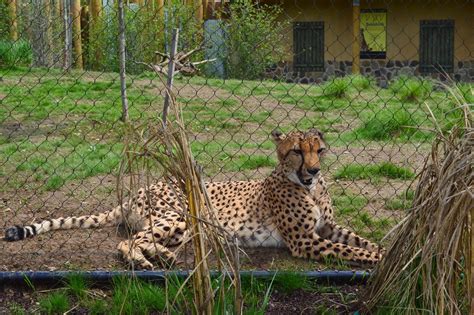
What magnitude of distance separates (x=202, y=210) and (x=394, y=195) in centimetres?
223

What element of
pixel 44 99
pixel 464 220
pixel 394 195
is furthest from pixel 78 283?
pixel 44 99

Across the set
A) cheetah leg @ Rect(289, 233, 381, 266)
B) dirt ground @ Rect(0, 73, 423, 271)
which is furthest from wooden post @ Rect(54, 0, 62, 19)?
cheetah leg @ Rect(289, 233, 381, 266)

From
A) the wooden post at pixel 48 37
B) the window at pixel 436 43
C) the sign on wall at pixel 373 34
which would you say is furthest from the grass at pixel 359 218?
the window at pixel 436 43

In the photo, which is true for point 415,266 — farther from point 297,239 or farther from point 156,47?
point 156,47

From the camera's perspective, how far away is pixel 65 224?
13.5 feet

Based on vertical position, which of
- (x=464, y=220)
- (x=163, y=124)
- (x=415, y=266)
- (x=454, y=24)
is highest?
(x=454, y=24)

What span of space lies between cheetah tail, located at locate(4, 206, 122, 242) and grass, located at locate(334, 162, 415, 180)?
149 cm

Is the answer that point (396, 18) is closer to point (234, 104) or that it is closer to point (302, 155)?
point (234, 104)

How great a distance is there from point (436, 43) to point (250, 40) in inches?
158

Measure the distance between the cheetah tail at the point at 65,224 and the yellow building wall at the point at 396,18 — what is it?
9295mm

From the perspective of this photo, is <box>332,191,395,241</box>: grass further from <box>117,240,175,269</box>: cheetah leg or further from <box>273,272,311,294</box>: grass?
<box>117,240,175,269</box>: cheetah leg

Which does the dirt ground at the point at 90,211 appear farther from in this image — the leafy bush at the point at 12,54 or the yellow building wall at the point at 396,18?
the yellow building wall at the point at 396,18

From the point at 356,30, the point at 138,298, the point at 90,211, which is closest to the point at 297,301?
the point at 138,298

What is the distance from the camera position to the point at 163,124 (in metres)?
2.55
